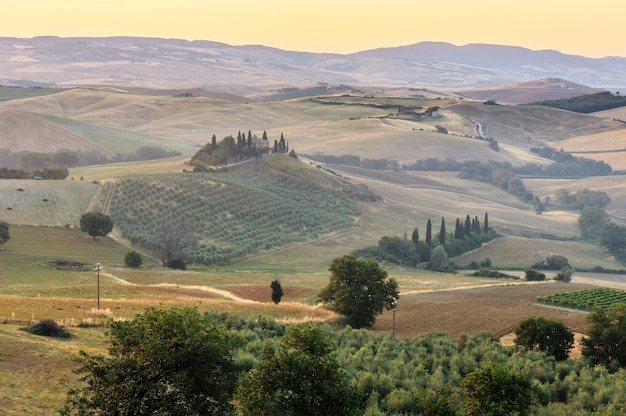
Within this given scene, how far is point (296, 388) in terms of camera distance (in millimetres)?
29859

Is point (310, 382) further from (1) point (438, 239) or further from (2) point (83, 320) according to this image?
(1) point (438, 239)

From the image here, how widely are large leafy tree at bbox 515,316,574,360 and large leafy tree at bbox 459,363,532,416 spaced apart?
76.3 ft

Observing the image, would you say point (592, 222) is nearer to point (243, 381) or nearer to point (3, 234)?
point (3, 234)

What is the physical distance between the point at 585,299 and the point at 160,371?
61.9 metres

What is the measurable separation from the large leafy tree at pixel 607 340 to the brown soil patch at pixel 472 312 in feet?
29.9

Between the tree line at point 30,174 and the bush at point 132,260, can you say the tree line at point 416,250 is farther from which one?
the tree line at point 30,174

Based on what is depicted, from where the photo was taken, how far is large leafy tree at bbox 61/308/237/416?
92.3 feet

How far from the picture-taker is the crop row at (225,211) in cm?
13012

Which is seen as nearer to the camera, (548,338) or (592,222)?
(548,338)

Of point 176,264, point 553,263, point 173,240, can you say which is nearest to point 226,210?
point 173,240

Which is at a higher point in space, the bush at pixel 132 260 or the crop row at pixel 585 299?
the crop row at pixel 585 299

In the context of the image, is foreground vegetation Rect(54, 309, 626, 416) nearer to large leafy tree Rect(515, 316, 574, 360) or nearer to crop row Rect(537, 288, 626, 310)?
large leafy tree Rect(515, 316, 574, 360)

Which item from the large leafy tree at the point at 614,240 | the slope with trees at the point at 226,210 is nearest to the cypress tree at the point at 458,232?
the slope with trees at the point at 226,210

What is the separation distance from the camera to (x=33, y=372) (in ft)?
124
